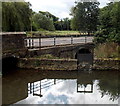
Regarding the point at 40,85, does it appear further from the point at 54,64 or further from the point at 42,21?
the point at 42,21

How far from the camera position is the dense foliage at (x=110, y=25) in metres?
16.5

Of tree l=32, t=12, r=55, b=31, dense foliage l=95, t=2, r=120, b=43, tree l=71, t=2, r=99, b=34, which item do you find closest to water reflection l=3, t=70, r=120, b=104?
dense foliage l=95, t=2, r=120, b=43

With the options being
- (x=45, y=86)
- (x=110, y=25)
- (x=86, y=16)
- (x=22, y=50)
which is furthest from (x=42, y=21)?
(x=45, y=86)

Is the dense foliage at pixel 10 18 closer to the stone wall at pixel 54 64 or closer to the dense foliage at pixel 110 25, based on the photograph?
the stone wall at pixel 54 64

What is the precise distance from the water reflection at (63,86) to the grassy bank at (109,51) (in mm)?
2260

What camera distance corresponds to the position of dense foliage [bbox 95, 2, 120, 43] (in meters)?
16.5

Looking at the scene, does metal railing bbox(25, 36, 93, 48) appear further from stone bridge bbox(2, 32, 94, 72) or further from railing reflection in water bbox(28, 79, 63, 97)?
railing reflection in water bbox(28, 79, 63, 97)

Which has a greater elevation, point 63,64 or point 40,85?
point 63,64

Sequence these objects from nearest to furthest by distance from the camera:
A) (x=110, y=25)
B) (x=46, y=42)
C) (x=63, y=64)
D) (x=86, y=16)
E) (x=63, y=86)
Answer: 1. (x=63, y=86)
2. (x=63, y=64)
3. (x=110, y=25)
4. (x=46, y=42)
5. (x=86, y=16)

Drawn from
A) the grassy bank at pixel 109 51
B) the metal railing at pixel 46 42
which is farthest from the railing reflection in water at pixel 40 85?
the grassy bank at pixel 109 51

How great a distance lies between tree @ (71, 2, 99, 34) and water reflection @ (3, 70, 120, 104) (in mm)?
24053

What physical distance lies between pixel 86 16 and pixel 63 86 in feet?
90.1

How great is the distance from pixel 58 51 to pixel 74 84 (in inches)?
213

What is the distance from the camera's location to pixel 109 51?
50.7ft
